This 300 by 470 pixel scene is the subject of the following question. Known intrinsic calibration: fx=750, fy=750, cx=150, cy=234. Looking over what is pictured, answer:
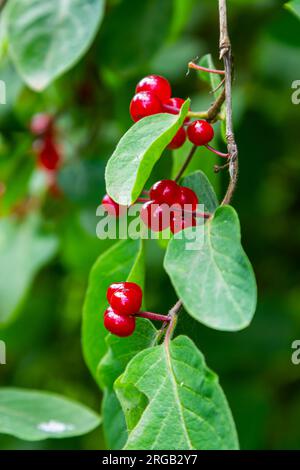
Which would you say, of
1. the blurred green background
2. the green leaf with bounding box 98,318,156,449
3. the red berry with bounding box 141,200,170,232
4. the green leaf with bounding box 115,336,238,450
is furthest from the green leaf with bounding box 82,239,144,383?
the blurred green background

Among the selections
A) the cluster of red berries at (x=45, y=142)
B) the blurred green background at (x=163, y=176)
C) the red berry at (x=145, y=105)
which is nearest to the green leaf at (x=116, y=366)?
the red berry at (x=145, y=105)

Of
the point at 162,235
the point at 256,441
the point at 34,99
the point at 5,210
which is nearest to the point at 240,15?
the point at 34,99

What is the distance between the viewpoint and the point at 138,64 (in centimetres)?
157

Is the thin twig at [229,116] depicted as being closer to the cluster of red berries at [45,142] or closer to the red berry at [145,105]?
the red berry at [145,105]

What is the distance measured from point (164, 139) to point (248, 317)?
0.22m

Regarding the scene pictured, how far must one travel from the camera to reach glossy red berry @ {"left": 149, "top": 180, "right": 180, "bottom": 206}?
0.86 m

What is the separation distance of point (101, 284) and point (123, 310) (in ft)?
0.81

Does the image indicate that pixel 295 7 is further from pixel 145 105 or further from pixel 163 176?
pixel 163 176

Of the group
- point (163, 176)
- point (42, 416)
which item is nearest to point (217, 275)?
point (42, 416)

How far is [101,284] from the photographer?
1.07 metres

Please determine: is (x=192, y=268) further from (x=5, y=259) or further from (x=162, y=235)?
(x=5, y=259)

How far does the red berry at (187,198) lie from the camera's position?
0.86m

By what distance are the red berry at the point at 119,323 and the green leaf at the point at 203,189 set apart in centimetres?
16

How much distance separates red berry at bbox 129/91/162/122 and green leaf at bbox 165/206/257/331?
0.17m
